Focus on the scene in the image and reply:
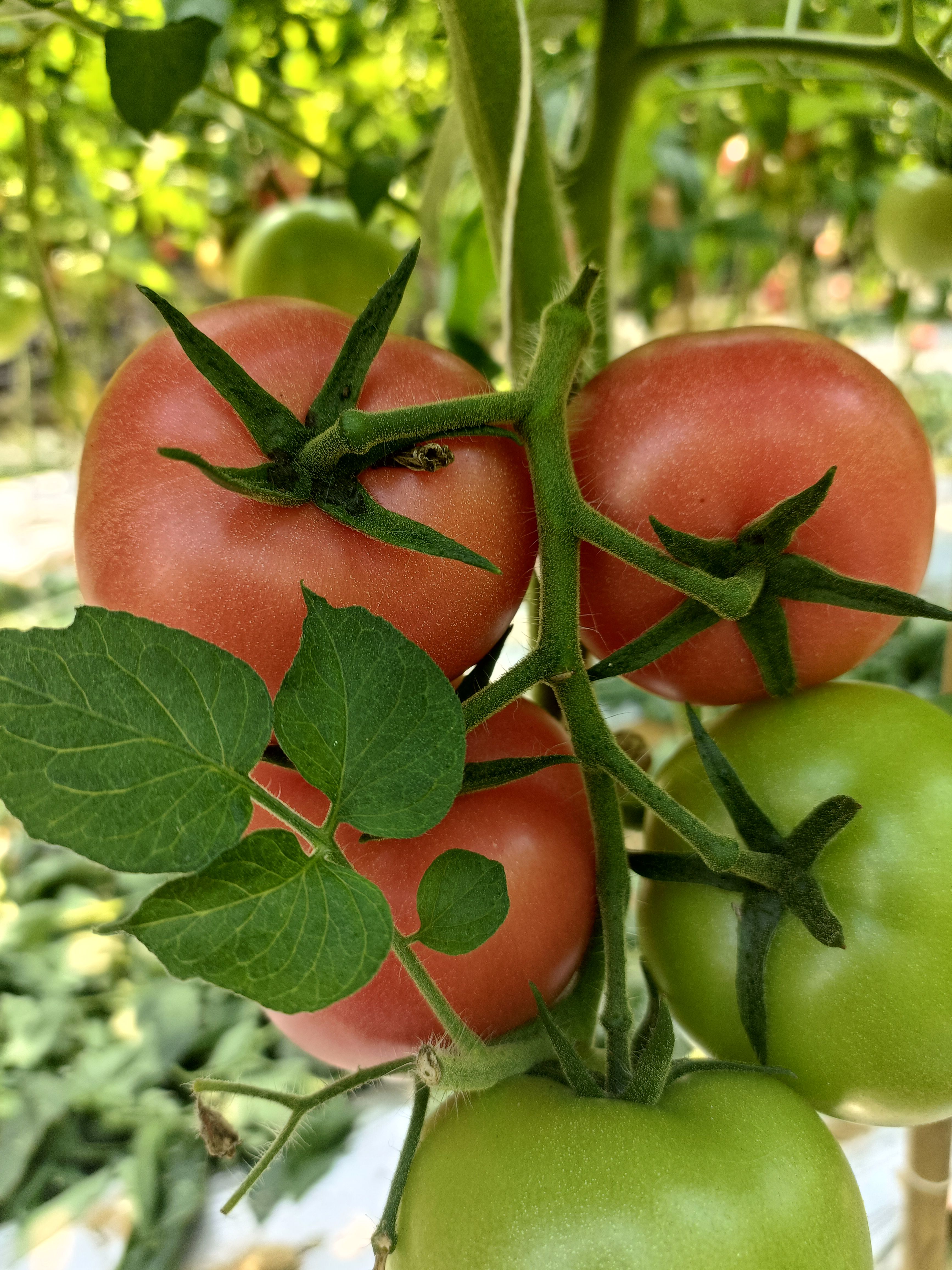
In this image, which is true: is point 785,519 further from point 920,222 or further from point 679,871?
point 920,222

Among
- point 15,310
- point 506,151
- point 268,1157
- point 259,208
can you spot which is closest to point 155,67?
point 506,151

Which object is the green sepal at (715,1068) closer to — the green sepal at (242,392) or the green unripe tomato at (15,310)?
the green sepal at (242,392)

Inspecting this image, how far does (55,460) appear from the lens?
252 cm

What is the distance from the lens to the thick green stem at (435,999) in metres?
0.21

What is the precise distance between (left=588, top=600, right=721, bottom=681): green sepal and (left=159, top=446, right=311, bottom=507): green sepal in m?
0.10

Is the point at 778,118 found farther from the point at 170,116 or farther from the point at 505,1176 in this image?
the point at 505,1176

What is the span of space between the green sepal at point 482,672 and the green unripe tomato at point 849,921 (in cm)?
8

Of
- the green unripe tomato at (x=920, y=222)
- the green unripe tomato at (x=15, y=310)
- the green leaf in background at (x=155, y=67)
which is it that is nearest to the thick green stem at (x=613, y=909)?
the green leaf in background at (x=155, y=67)

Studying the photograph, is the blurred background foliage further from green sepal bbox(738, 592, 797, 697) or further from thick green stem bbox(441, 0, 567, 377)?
green sepal bbox(738, 592, 797, 697)

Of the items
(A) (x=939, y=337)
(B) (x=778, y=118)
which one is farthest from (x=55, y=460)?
(A) (x=939, y=337)

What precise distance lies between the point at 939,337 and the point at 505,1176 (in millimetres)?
3977

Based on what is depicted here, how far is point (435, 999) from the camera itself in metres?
0.23

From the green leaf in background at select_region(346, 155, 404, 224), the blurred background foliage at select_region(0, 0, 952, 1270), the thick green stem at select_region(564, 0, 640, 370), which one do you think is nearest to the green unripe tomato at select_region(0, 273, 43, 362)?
the blurred background foliage at select_region(0, 0, 952, 1270)

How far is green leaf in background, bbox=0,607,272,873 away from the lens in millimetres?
172
